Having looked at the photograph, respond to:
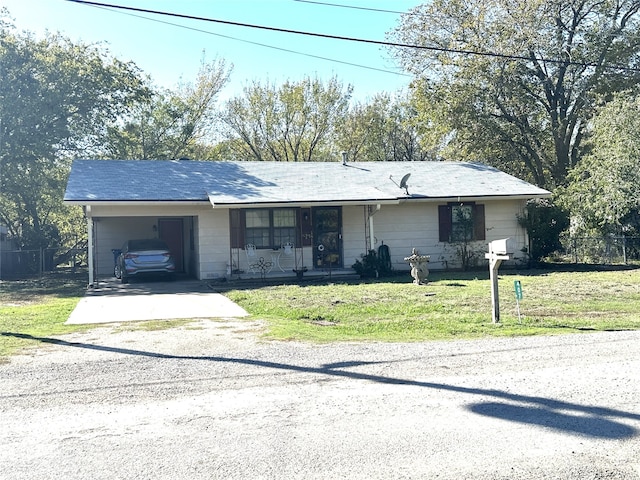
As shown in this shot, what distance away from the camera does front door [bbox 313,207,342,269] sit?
19.4 m

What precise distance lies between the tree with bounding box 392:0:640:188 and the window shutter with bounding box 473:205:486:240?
9.43 metres

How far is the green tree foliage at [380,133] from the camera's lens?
131 feet

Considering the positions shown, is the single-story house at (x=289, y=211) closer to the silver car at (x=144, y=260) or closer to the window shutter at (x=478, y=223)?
the window shutter at (x=478, y=223)

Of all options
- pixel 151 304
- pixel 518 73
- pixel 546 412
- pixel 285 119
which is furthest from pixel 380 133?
pixel 546 412

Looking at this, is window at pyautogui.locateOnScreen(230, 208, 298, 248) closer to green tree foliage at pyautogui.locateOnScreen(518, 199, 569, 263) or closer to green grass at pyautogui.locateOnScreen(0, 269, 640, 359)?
green grass at pyautogui.locateOnScreen(0, 269, 640, 359)

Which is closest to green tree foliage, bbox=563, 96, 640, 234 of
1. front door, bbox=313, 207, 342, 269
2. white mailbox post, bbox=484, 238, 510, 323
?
front door, bbox=313, 207, 342, 269

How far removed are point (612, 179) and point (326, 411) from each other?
18849 millimetres

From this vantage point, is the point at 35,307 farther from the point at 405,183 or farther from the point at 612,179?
the point at 612,179

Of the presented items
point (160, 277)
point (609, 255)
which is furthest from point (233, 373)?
point (609, 255)

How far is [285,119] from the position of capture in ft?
125

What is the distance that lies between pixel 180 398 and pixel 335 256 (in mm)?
14027

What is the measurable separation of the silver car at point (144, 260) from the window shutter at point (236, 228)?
6.56ft

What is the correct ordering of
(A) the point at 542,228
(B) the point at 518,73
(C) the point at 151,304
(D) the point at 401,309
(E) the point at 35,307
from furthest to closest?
(B) the point at 518,73 < (A) the point at 542,228 < (C) the point at 151,304 < (E) the point at 35,307 < (D) the point at 401,309

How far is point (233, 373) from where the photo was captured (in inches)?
260
